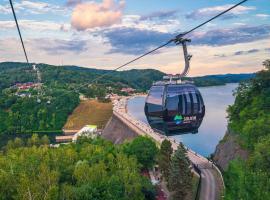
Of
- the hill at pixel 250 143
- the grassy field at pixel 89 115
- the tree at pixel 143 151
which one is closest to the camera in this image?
the hill at pixel 250 143

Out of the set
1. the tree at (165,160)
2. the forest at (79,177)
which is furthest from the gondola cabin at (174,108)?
the tree at (165,160)

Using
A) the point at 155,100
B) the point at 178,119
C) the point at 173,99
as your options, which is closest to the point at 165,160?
the point at 178,119

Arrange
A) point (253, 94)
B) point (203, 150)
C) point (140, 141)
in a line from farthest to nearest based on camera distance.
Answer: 1. point (203, 150)
2. point (253, 94)
3. point (140, 141)

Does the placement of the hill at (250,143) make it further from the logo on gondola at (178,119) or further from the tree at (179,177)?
the logo on gondola at (178,119)

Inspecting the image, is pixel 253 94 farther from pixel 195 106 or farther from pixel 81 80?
pixel 81 80

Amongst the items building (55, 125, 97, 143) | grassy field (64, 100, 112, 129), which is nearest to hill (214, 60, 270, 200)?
building (55, 125, 97, 143)

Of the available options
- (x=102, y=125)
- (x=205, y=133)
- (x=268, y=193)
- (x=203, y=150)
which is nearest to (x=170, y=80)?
(x=268, y=193)
